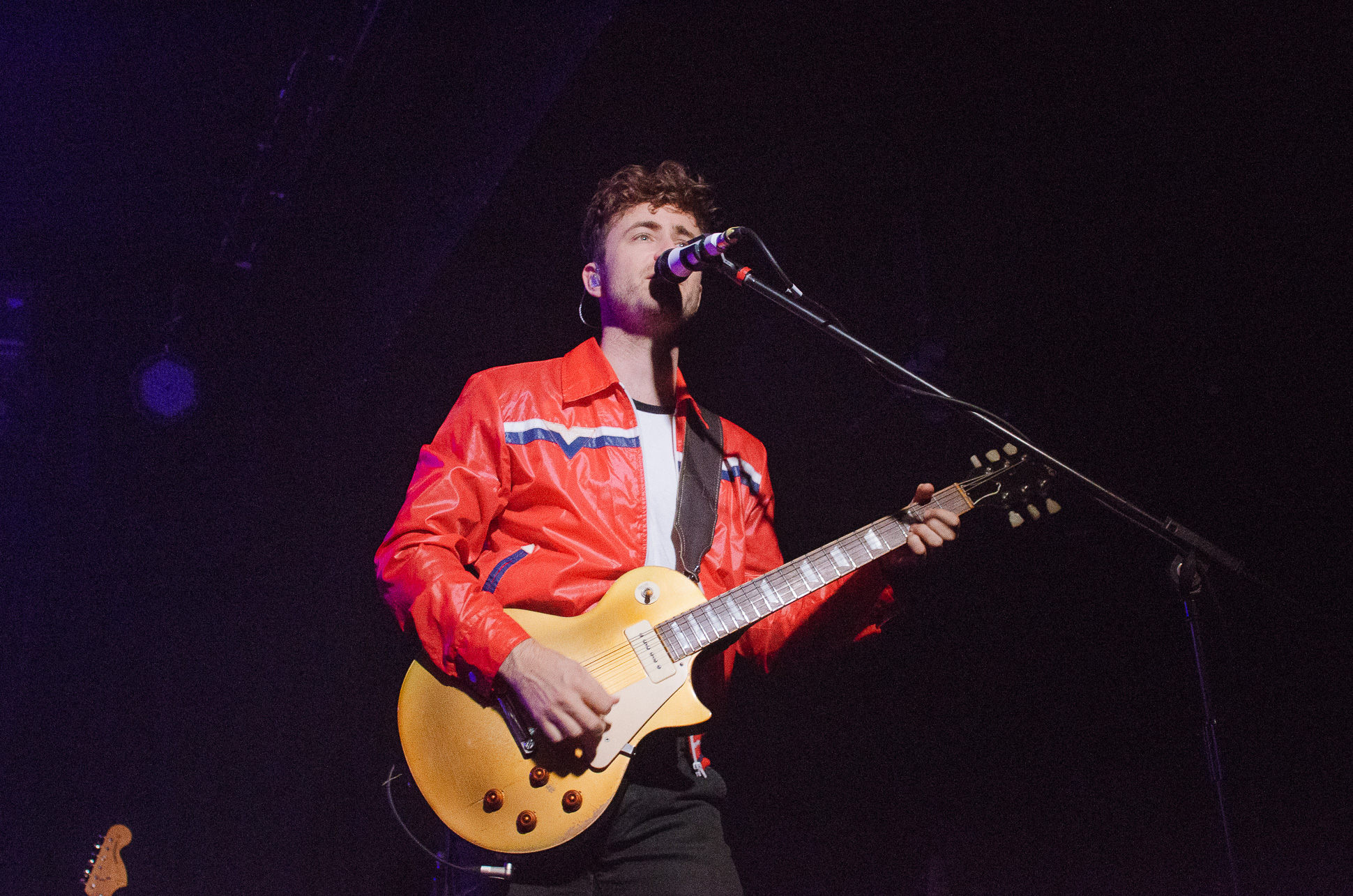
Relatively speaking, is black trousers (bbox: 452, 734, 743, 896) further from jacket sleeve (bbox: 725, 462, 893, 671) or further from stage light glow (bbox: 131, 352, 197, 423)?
stage light glow (bbox: 131, 352, 197, 423)

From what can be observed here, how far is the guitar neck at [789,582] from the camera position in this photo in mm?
2059

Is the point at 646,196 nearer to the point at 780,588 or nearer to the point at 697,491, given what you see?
the point at 697,491

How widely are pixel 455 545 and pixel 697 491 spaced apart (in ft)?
2.72

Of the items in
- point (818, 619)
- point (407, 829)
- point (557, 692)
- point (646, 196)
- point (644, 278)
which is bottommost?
point (407, 829)

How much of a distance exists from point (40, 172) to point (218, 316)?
129 centimetres

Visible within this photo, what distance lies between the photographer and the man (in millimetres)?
1876

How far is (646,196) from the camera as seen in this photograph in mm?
2885

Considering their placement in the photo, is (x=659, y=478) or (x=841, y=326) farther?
(x=659, y=478)

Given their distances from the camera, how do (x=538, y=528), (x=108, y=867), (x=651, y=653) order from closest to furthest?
1. (x=651, y=653)
2. (x=538, y=528)
3. (x=108, y=867)

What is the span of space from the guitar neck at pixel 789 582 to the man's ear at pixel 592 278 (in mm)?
1392

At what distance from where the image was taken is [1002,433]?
6.10ft

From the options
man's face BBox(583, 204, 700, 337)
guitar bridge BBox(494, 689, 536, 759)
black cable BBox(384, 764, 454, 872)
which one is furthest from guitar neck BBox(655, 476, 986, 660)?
A: man's face BBox(583, 204, 700, 337)

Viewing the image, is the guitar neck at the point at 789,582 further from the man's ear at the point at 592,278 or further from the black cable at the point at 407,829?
the man's ear at the point at 592,278

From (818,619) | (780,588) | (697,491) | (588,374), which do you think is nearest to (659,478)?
(697,491)
